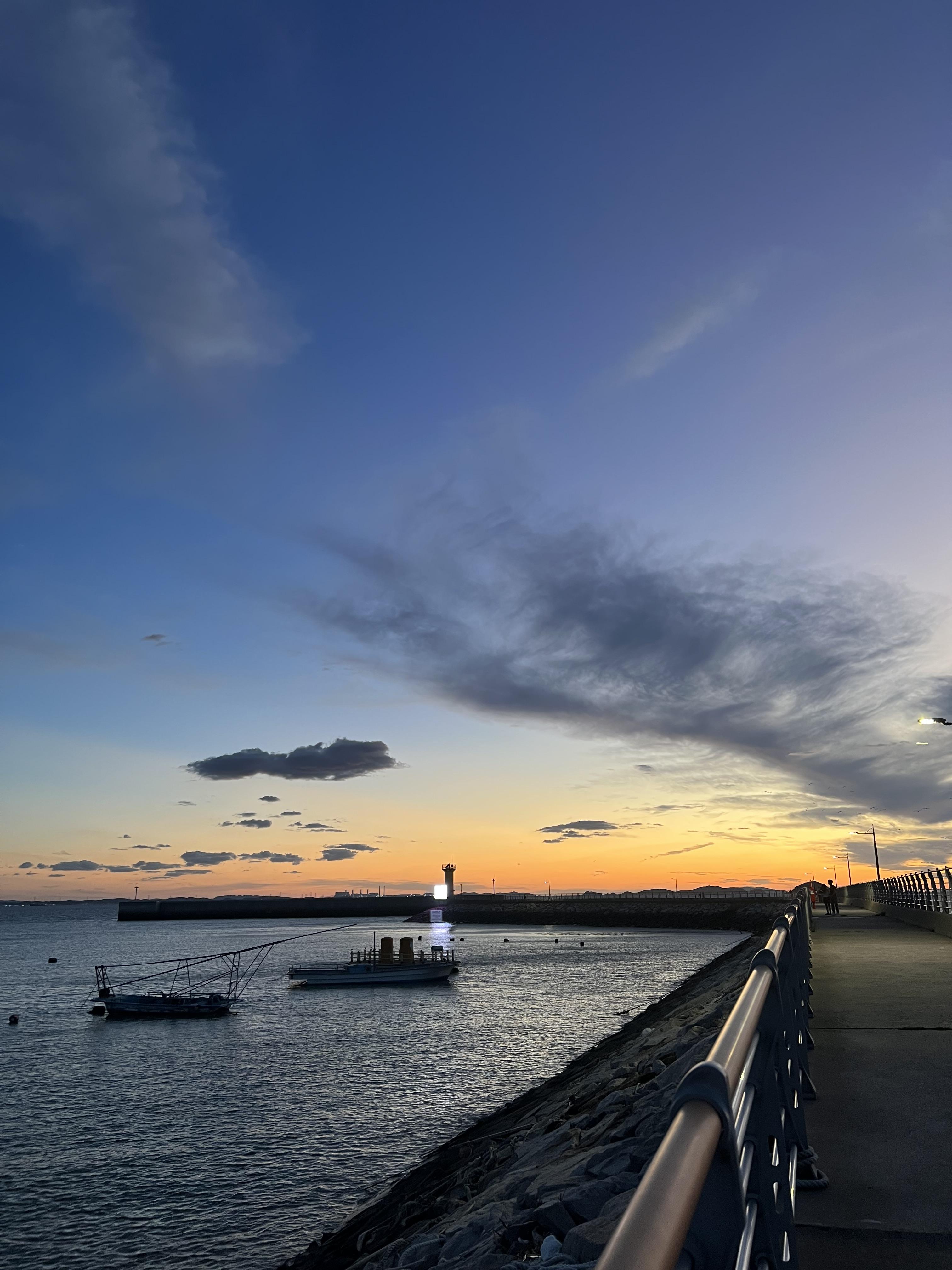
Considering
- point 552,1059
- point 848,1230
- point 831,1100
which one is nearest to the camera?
point 848,1230

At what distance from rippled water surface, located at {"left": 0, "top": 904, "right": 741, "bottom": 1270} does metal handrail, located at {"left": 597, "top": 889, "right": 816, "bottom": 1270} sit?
1431cm

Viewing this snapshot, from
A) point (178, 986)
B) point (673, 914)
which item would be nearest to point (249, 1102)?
point (178, 986)

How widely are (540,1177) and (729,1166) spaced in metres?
10.6

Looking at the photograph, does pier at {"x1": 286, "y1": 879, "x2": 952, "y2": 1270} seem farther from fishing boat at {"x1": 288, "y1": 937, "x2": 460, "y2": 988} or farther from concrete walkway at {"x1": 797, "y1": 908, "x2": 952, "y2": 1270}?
fishing boat at {"x1": 288, "y1": 937, "x2": 460, "y2": 988}

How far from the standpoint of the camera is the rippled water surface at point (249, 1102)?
1667 cm

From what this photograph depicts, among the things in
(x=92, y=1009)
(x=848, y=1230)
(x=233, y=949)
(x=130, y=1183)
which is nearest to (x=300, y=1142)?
(x=130, y=1183)

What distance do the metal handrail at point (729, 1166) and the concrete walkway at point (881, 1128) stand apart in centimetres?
39

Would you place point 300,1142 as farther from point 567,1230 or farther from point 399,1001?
point 399,1001

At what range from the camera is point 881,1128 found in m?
6.38

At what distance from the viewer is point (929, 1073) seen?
789cm

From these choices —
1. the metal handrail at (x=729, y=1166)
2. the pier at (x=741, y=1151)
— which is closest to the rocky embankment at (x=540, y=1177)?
the pier at (x=741, y=1151)

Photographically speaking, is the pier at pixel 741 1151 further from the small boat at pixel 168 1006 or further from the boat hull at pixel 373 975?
the boat hull at pixel 373 975

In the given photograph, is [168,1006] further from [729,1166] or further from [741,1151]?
[729,1166]

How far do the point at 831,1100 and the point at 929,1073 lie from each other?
1288 mm
